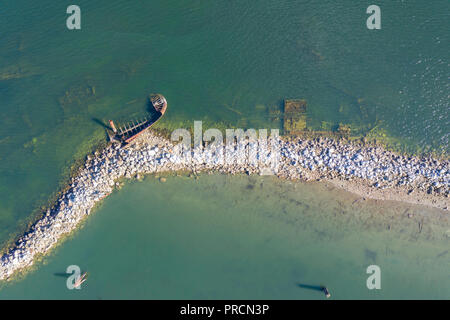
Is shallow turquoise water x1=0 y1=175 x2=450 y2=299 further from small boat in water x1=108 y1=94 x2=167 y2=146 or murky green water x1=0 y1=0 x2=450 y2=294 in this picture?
murky green water x1=0 y1=0 x2=450 y2=294

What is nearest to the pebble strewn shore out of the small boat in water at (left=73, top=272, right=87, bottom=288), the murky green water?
the murky green water

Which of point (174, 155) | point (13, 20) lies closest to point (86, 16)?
point (13, 20)

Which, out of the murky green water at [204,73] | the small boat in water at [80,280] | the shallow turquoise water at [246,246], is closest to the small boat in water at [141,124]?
the murky green water at [204,73]

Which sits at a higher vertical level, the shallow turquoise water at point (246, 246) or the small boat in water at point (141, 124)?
the small boat in water at point (141, 124)

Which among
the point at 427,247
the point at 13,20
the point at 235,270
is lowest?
the point at 235,270

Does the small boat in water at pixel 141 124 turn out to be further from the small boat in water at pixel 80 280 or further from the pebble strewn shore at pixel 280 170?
the small boat in water at pixel 80 280

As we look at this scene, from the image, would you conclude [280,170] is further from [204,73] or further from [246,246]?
[204,73]

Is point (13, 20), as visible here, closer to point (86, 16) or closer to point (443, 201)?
point (86, 16)
